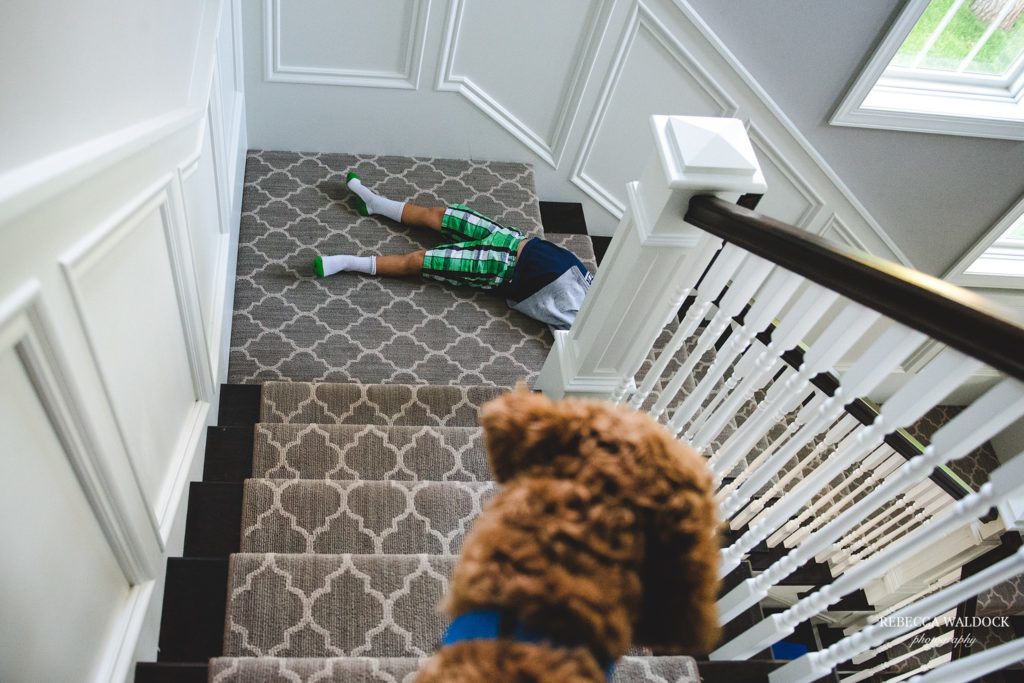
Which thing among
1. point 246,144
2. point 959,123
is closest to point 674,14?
point 959,123

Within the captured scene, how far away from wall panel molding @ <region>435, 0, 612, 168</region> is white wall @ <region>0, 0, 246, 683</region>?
1348 millimetres

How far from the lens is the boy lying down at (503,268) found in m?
2.82

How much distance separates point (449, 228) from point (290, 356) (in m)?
0.85

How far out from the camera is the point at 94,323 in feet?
3.67

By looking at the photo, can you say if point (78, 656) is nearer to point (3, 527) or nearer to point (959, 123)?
point (3, 527)

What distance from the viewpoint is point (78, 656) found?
1.15m

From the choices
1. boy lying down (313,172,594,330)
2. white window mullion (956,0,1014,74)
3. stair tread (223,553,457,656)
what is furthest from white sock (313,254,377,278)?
→ white window mullion (956,0,1014,74)

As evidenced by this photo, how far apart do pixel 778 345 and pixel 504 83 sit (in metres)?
2.33

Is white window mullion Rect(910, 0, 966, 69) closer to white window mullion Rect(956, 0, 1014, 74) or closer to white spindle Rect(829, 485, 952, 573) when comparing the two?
white window mullion Rect(956, 0, 1014, 74)

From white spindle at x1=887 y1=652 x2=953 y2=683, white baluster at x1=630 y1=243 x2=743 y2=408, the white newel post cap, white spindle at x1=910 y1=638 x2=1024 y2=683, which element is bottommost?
white spindle at x1=887 y1=652 x2=953 y2=683

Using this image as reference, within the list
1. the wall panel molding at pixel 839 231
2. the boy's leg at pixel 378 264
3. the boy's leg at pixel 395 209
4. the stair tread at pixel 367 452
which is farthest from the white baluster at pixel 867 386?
the wall panel molding at pixel 839 231

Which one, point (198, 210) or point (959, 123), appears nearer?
point (198, 210)

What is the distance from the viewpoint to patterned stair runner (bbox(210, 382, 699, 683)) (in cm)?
148

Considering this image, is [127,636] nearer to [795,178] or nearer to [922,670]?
[922,670]
